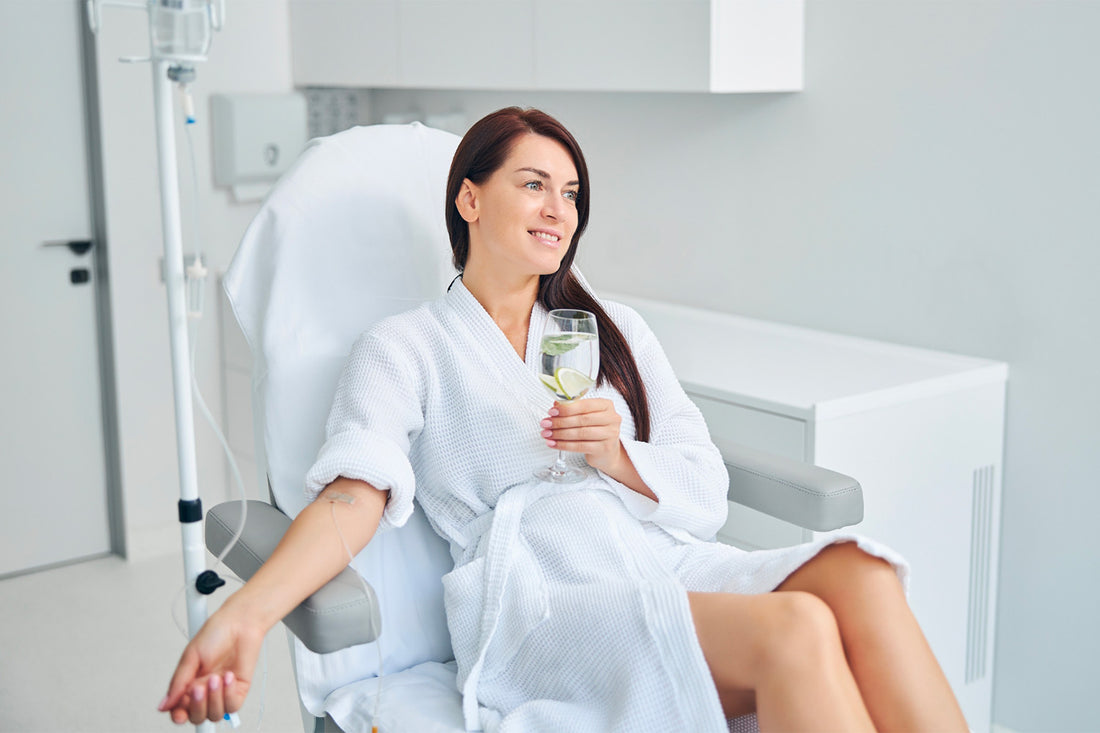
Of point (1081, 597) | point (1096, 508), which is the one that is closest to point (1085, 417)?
point (1096, 508)

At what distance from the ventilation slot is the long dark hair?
887 millimetres

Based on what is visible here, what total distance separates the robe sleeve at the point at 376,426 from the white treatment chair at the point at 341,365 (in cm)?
11

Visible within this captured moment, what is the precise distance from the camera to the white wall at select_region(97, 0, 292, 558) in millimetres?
3119

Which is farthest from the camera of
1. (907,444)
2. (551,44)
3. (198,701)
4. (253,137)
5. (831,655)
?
(253,137)

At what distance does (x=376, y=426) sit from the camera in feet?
5.00

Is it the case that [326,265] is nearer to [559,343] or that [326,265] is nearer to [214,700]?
[559,343]

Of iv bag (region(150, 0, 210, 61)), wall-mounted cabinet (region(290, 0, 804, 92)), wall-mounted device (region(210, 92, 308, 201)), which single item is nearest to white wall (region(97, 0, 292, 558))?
wall-mounted device (region(210, 92, 308, 201))

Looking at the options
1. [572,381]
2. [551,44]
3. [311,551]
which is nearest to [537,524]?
[572,381]

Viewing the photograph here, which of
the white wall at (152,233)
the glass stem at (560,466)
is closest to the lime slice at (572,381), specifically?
the glass stem at (560,466)

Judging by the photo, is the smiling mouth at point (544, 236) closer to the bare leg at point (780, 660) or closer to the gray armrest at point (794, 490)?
the gray armrest at point (794, 490)

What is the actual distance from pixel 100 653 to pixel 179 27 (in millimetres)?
1907

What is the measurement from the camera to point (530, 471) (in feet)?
5.36

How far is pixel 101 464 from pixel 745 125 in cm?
208

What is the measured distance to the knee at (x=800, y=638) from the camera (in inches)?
49.3
